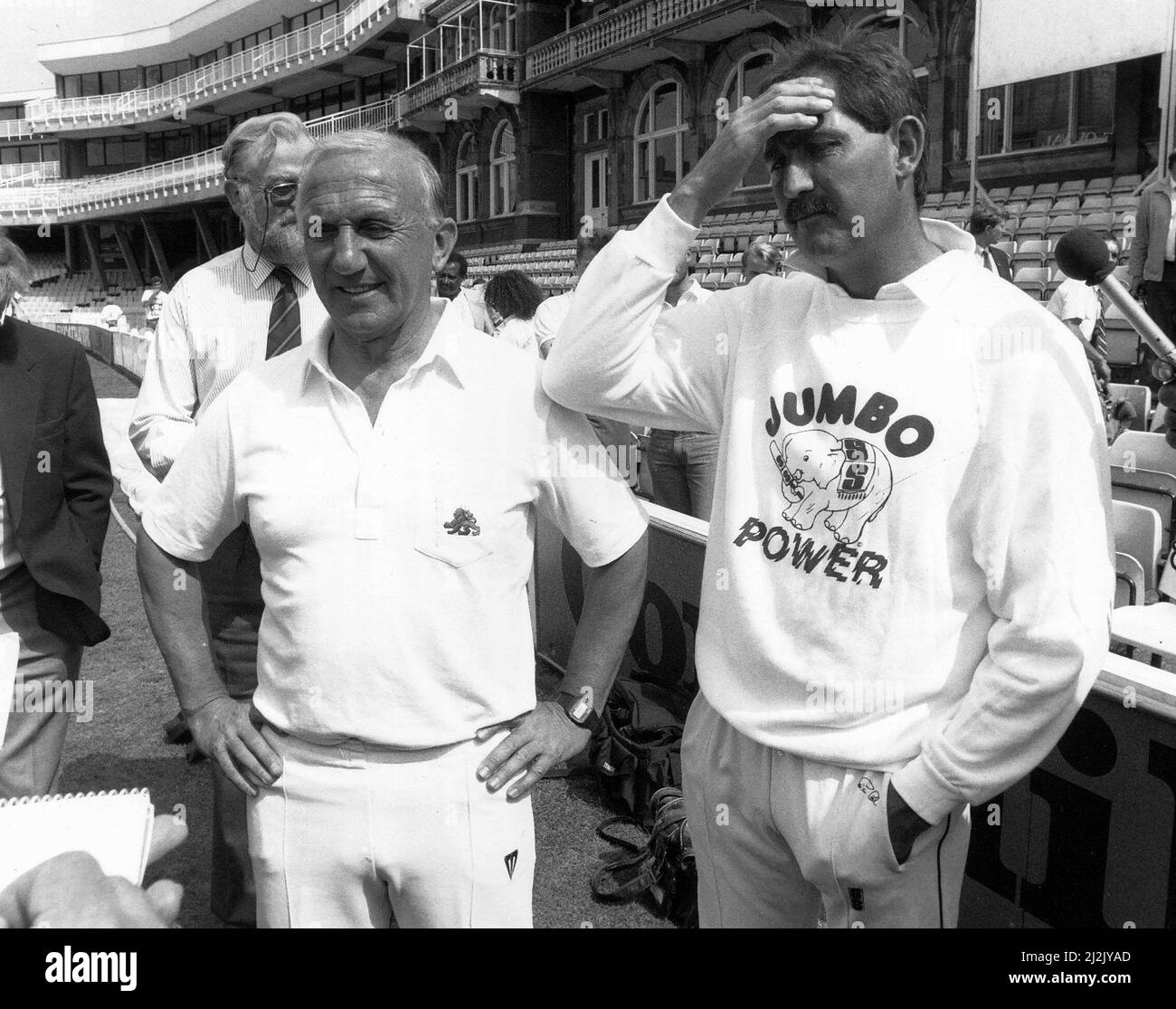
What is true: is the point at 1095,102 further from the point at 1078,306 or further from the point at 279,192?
the point at 279,192

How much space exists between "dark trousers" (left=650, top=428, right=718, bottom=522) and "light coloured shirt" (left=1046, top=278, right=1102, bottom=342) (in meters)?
3.53

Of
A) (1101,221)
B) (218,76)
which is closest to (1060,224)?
(1101,221)

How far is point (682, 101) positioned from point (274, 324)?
23.2 meters

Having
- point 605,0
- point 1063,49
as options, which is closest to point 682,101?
point 605,0

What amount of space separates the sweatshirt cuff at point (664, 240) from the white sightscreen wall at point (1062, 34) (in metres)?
7.23

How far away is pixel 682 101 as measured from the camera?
24297 mm


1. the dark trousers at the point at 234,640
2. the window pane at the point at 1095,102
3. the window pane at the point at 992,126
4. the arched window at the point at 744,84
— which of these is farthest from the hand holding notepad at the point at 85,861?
the arched window at the point at 744,84

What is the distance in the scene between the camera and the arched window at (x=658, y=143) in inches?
969

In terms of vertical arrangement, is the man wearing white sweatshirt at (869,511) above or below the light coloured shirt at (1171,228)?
below

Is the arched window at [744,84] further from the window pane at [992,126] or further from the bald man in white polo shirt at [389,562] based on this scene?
the bald man in white polo shirt at [389,562]

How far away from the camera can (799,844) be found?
1.83 meters

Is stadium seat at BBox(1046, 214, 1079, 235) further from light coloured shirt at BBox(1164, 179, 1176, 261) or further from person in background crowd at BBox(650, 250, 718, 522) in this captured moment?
person in background crowd at BBox(650, 250, 718, 522)

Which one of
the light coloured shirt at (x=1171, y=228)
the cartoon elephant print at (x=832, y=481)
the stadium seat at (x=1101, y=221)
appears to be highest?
the stadium seat at (x=1101, y=221)
